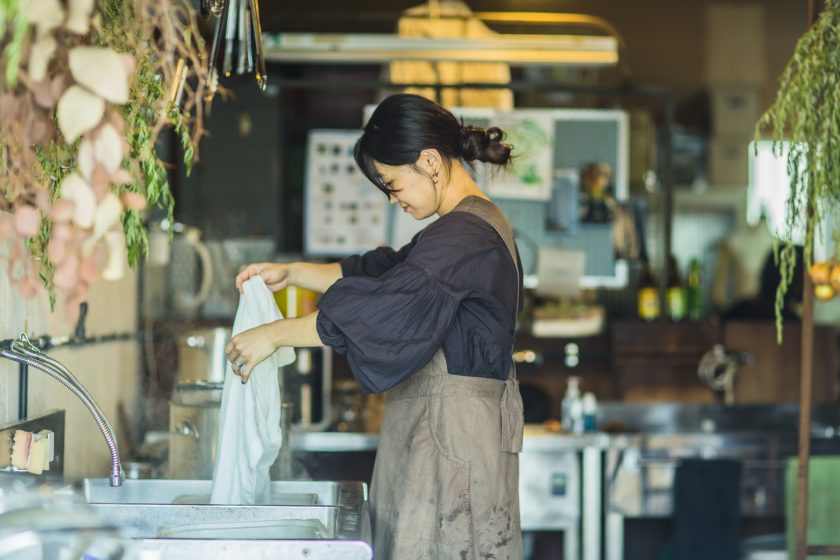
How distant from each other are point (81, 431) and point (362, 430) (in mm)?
1351

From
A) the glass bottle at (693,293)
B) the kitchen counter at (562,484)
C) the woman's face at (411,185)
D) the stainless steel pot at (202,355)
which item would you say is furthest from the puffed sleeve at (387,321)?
the glass bottle at (693,293)

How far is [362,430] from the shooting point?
13.0ft

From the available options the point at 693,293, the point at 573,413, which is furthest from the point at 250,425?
the point at 693,293

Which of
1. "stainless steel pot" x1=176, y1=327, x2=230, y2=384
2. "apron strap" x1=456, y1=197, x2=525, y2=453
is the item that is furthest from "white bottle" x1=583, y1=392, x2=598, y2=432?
"apron strap" x1=456, y1=197, x2=525, y2=453

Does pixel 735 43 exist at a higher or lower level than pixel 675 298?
higher

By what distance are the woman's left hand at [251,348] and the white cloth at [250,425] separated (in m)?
0.16

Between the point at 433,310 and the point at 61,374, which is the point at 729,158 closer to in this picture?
the point at 433,310

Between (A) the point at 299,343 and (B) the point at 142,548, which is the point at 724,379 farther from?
(B) the point at 142,548

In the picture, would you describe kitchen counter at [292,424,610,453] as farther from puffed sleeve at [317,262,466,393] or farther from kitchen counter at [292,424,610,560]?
puffed sleeve at [317,262,466,393]

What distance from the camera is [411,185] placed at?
7.12 feet

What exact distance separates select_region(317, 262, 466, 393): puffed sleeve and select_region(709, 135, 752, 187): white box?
17.3 feet

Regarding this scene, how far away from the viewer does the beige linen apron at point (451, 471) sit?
81.5 inches

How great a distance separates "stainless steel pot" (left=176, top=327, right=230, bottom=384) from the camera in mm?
3049

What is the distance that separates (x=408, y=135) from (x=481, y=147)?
0.68 ft
